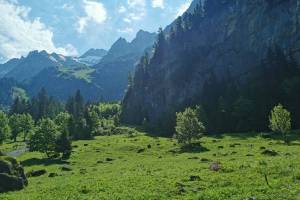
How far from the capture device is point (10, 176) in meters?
46.8

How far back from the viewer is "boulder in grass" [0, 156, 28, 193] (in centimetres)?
4575

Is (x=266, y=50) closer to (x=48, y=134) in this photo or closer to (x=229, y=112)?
(x=229, y=112)

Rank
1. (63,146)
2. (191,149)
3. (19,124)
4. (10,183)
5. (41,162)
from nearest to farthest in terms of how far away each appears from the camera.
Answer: (10,183) → (41,162) → (191,149) → (63,146) → (19,124)

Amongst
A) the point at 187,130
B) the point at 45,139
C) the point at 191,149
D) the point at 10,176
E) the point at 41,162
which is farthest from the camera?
the point at 187,130

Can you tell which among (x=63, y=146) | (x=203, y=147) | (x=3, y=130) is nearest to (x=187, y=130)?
(x=203, y=147)

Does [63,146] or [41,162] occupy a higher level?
[63,146]

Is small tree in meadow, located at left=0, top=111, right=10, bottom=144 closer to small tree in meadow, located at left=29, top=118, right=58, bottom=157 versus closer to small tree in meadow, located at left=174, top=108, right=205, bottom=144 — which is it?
small tree in meadow, located at left=29, top=118, right=58, bottom=157

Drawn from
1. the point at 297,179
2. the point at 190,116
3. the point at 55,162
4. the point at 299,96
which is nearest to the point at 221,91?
the point at 299,96

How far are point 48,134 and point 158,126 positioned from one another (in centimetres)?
8177

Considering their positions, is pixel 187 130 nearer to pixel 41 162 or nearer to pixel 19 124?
pixel 41 162

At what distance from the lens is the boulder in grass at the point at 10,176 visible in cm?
4575

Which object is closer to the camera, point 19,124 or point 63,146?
point 63,146

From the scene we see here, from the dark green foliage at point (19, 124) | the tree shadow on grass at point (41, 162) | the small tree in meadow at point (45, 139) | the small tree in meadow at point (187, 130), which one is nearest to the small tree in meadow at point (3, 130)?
the dark green foliage at point (19, 124)

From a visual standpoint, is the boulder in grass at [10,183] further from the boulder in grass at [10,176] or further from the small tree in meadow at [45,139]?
the small tree in meadow at [45,139]
